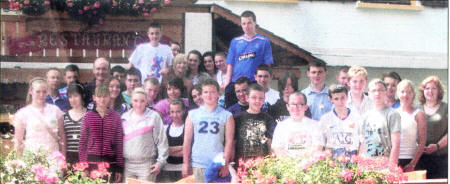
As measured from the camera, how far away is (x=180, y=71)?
20.4 feet

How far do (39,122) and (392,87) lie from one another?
3.28m

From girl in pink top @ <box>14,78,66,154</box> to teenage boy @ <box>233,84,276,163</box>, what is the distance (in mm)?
1575

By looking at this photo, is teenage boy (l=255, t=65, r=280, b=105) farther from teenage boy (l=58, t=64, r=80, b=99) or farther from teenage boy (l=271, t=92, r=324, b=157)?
teenage boy (l=58, t=64, r=80, b=99)

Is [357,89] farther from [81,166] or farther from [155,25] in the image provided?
[81,166]

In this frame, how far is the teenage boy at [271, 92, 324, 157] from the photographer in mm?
6215

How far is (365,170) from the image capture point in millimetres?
6000

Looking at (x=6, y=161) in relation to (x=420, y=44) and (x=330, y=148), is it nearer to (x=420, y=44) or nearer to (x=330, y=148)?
(x=330, y=148)

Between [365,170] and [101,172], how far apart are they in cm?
230

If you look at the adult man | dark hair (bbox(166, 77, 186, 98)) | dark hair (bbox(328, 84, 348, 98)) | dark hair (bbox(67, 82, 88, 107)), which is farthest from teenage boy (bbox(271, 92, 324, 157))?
dark hair (bbox(67, 82, 88, 107))

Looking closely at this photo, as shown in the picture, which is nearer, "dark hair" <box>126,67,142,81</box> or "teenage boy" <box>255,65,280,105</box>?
"dark hair" <box>126,67,142,81</box>

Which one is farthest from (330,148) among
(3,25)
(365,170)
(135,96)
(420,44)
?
(3,25)

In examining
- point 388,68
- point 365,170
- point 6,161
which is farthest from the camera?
point 388,68

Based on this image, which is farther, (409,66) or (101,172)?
(409,66)

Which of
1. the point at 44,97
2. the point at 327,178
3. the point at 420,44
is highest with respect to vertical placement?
the point at 420,44
